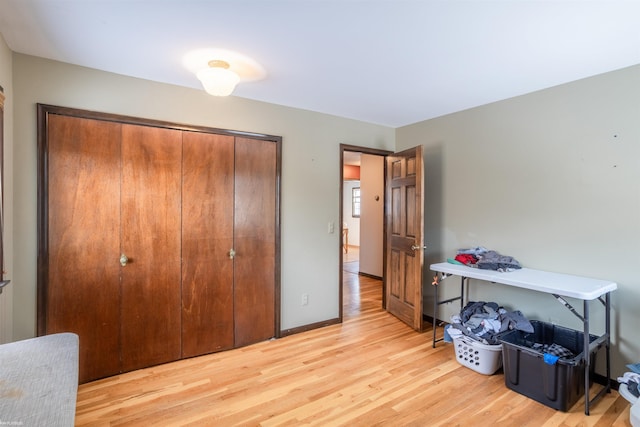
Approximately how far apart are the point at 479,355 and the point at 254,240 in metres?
2.16

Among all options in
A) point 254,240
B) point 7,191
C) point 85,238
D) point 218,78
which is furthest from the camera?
point 254,240

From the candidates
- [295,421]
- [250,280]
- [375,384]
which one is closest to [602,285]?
[375,384]

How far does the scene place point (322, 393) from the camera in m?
2.23

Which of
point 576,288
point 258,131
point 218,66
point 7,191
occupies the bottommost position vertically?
point 576,288

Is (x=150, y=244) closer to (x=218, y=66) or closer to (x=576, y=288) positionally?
(x=218, y=66)

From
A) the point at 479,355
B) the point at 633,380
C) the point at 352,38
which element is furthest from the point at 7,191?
the point at 633,380

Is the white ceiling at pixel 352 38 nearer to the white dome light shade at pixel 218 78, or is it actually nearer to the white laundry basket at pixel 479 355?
the white dome light shade at pixel 218 78

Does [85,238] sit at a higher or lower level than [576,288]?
higher

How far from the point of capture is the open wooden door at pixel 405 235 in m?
3.27

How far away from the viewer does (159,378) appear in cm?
241

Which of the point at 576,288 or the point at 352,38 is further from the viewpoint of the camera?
the point at 576,288

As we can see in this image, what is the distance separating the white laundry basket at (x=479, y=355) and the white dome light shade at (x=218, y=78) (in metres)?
2.69

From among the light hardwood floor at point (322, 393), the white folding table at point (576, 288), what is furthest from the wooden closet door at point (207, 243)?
the white folding table at point (576, 288)

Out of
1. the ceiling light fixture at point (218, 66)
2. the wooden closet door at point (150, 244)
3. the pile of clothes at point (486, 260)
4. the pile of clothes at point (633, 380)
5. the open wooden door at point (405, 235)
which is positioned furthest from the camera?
the open wooden door at point (405, 235)
